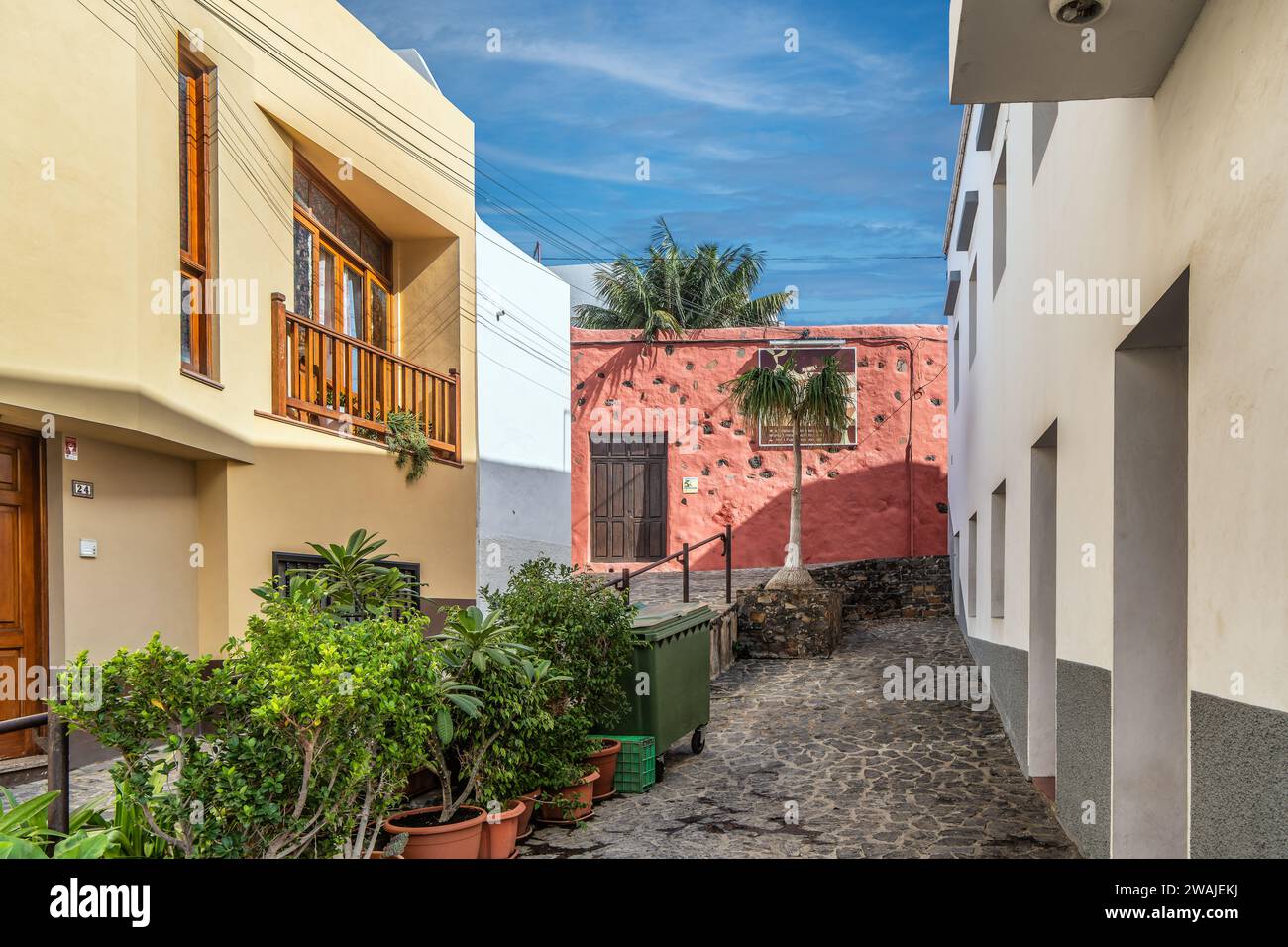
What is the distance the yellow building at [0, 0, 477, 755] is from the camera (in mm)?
5859

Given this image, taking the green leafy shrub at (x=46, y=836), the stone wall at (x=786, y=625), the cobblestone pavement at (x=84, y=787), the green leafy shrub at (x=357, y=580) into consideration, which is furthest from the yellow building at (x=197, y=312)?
the stone wall at (x=786, y=625)

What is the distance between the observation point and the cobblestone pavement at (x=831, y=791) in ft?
18.1

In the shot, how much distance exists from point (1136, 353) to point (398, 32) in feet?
30.0

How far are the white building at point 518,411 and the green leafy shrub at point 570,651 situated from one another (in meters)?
5.22

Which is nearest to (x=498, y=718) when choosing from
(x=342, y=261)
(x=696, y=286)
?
(x=342, y=261)

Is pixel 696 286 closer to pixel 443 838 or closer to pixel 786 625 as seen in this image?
pixel 786 625

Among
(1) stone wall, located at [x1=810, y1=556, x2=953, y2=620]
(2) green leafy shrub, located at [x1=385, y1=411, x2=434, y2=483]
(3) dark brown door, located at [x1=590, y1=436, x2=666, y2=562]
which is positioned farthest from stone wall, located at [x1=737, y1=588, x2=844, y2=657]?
(3) dark brown door, located at [x1=590, y1=436, x2=666, y2=562]

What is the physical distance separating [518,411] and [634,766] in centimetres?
732

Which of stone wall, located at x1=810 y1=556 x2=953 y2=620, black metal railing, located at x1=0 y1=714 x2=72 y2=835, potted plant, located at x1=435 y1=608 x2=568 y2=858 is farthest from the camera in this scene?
stone wall, located at x1=810 y1=556 x2=953 y2=620

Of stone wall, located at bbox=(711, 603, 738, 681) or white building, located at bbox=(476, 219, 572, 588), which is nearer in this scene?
stone wall, located at bbox=(711, 603, 738, 681)

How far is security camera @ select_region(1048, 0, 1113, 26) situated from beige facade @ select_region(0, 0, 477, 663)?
535cm

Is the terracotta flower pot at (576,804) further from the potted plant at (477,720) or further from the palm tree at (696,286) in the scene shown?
the palm tree at (696,286)

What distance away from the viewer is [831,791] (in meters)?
6.71

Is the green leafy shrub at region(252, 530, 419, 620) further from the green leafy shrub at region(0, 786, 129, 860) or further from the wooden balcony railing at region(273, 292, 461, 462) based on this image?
the wooden balcony railing at region(273, 292, 461, 462)
